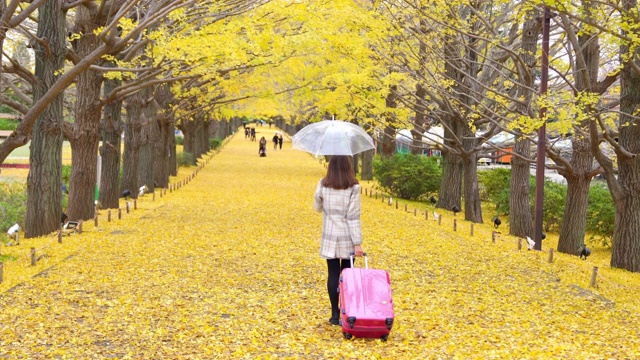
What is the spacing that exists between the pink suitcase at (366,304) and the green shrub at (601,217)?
1462 centimetres

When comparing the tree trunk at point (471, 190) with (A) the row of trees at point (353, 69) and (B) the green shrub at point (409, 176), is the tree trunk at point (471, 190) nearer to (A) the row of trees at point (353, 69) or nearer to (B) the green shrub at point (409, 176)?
(A) the row of trees at point (353, 69)

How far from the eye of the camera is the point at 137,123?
75.3 ft

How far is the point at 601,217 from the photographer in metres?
20.3

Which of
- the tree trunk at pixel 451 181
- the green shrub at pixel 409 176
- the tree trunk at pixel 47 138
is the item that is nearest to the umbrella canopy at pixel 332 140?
the tree trunk at pixel 47 138

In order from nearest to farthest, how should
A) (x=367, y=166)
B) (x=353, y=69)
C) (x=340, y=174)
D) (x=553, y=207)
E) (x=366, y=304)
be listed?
(x=366, y=304) → (x=340, y=174) → (x=353, y=69) → (x=553, y=207) → (x=367, y=166)

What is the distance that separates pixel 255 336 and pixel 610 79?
970cm

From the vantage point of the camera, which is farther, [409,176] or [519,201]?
[409,176]

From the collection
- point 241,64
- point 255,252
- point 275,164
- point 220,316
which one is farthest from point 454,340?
point 275,164

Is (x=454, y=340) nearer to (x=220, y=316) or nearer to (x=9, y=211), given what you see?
(x=220, y=316)

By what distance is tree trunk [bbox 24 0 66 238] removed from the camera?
1371 centimetres

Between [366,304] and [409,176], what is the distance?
64.5 ft

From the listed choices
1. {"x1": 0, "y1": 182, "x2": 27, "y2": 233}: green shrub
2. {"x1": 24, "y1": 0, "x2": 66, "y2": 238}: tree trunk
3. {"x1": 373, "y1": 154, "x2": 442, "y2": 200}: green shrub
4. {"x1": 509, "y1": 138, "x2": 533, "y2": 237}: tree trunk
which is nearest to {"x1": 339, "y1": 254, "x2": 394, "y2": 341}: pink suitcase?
{"x1": 24, "y1": 0, "x2": 66, "y2": 238}: tree trunk

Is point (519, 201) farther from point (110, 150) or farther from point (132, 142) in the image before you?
point (132, 142)

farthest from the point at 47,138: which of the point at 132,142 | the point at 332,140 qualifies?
the point at 132,142
